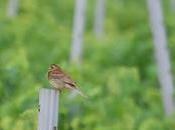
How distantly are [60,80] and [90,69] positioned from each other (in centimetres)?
1022

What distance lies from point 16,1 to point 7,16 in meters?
1.22

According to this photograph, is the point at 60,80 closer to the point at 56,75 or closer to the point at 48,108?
the point at 56,75

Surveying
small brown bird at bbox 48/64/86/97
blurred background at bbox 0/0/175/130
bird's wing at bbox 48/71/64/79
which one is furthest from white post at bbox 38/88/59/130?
blurred background at bbox 0/0/175/130

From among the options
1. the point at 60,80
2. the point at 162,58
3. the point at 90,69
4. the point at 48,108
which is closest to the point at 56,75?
the point at 60,80

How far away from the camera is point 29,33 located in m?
19.9

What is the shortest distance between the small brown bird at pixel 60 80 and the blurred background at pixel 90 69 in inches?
108

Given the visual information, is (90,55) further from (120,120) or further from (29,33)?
(120,120)

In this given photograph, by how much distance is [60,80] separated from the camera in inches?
323

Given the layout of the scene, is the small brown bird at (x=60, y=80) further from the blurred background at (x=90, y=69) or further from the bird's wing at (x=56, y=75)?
the blurred background at (x=90, y=69)

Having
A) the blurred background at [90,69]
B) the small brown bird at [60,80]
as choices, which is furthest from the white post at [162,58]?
the small brown bird at [60,80]

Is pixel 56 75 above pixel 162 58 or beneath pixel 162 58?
beneath

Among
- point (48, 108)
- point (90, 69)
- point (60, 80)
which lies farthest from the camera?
point (90, 69)

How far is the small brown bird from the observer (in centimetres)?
816

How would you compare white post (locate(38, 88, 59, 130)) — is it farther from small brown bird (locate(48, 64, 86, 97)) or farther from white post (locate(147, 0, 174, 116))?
white post (locate(147, 0, 174, 116))
